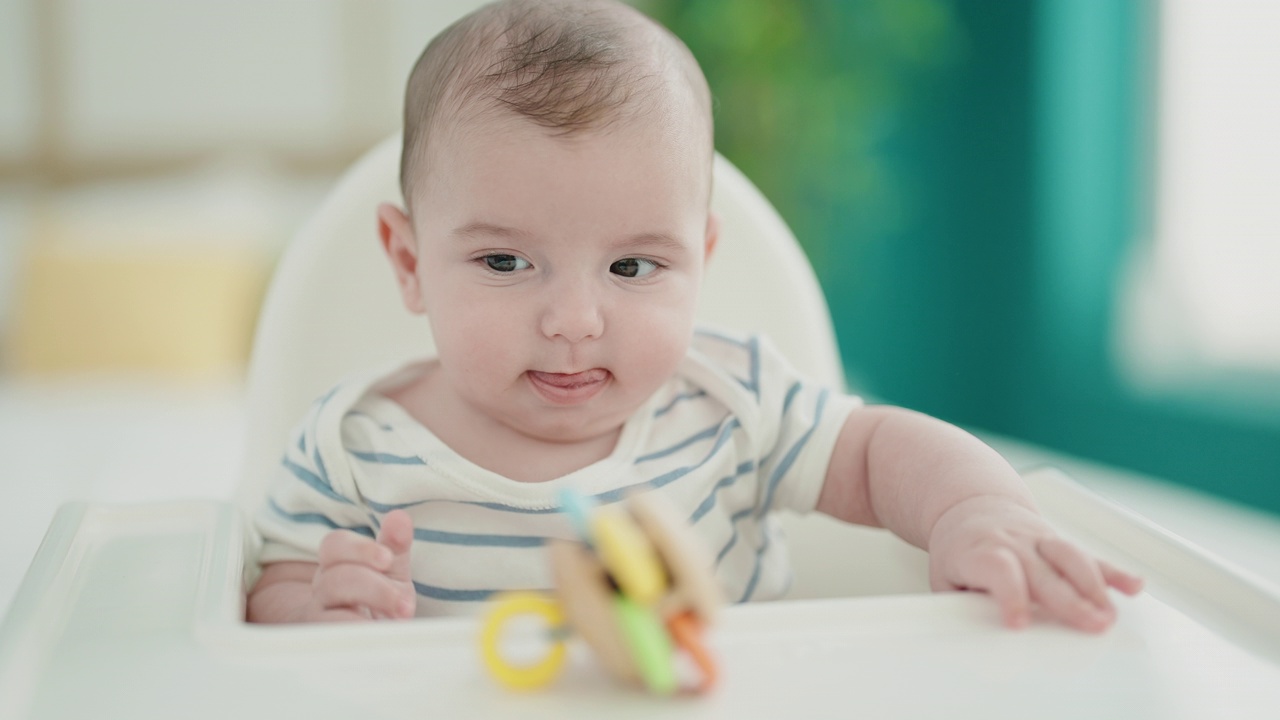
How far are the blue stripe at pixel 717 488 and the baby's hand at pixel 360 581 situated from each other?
9.1 inches

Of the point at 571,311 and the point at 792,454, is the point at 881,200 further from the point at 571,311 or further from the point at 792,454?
the point at 571,311

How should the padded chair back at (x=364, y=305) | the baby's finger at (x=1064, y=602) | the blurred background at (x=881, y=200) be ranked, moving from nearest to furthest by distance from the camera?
the baby's finger at (x=1064, y=602), the padded chair back at (x=364, y=305), the blurred background at (x=881, y=200)

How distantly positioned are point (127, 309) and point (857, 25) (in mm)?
1761

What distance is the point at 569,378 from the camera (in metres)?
0.68

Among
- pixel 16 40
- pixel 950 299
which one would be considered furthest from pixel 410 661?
pixel 16 40

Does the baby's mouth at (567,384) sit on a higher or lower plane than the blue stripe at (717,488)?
higher

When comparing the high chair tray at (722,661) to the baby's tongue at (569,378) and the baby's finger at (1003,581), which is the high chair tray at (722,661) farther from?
the baby's tongue at (569,378)

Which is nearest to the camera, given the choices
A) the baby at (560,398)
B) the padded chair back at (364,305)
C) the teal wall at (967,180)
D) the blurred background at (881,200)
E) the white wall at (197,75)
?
the baby at (560,398)

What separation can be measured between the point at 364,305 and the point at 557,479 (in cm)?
29

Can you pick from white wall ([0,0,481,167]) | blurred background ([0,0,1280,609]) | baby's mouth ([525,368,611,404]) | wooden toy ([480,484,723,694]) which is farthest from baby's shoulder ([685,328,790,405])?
white wall ([0,0,481,167])

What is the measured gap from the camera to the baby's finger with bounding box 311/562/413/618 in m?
0.56

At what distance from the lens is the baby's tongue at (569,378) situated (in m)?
0.68

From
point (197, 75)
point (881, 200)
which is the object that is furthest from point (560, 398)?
point (197, 75)

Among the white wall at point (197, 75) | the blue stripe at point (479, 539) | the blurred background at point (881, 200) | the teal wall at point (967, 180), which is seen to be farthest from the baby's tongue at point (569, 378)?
the white wall at point (197, 75)
